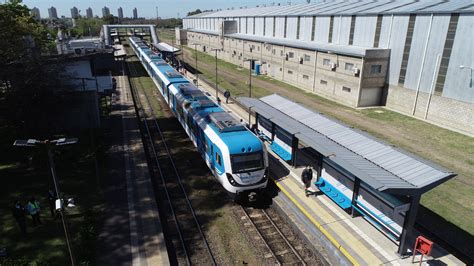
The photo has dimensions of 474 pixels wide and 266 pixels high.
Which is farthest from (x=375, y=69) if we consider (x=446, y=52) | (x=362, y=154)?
(x=362, y=154)

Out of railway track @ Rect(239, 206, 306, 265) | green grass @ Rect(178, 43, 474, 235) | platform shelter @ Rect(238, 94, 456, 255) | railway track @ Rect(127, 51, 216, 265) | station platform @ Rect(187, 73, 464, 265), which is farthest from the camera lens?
green grass @ Rect(178, 43, 474, 235)

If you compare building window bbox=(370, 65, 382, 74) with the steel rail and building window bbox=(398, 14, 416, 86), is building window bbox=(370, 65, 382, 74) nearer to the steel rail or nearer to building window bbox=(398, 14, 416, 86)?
building window bbox=(398, 14, 416, 86)

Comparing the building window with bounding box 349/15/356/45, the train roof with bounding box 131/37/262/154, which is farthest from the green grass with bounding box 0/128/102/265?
the building window with bounding box 349/15/356/45

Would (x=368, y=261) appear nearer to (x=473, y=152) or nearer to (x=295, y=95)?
(x=473, y=152)

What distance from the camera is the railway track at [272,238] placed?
14.2 metres

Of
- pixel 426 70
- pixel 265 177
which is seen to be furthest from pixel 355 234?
pixel 426 70

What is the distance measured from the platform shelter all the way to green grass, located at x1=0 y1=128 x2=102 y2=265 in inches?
486

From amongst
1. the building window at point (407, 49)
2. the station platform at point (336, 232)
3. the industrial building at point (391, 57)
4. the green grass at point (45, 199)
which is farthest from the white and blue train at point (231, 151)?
the building window at point (407, 49)

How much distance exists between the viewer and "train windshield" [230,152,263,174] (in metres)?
16.8

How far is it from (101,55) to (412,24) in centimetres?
3255

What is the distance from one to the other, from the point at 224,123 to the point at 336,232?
8846 millimetres

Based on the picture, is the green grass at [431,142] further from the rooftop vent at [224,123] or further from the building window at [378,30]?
the rooftop vent at [224,123]

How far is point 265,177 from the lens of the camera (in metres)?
17.7

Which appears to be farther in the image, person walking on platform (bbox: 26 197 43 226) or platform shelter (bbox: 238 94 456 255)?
person walking on platform (bbox: 26 197 43 226)
